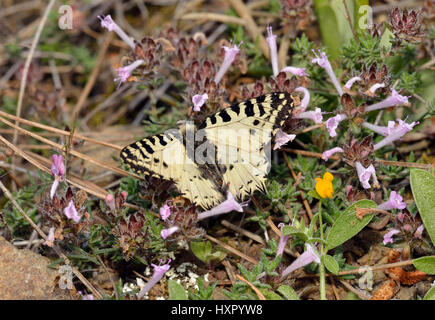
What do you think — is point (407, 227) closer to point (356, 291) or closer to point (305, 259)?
point (356, 291)

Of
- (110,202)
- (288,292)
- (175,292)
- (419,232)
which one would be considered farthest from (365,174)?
(110,202)

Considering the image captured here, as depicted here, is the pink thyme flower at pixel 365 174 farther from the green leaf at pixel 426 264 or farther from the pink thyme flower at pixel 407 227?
the green leaf at pixel 426 264

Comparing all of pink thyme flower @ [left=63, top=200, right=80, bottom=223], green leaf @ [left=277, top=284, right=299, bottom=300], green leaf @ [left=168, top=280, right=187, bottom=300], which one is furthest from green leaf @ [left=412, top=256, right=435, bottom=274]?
pink thyme flower @ [left=63, top=200, right=80, bottom=223]

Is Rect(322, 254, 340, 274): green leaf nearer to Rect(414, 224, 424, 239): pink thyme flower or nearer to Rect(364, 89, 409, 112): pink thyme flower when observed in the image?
Rect(414, 224, 424, 239): pink thyme flower

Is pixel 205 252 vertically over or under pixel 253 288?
over
